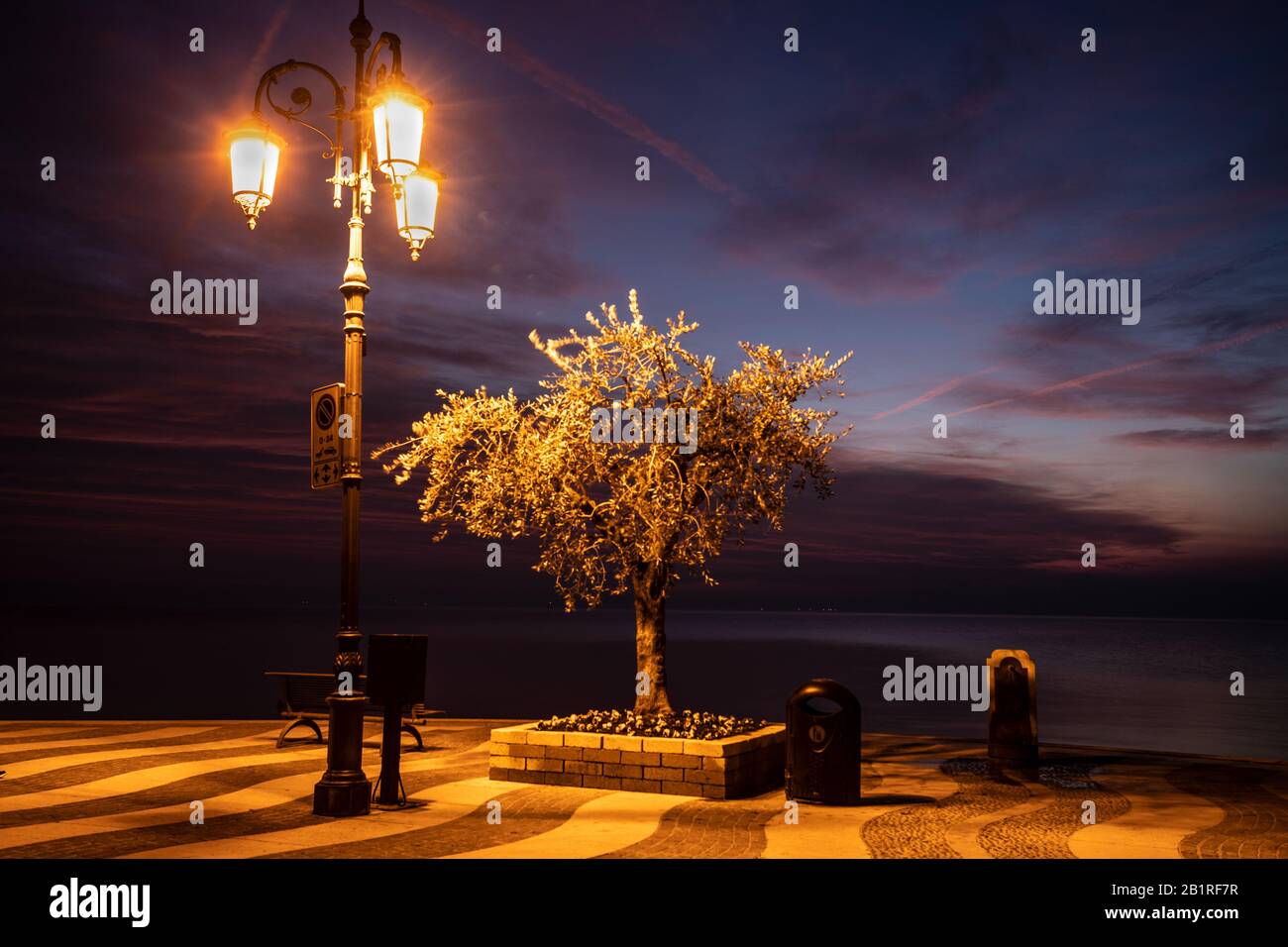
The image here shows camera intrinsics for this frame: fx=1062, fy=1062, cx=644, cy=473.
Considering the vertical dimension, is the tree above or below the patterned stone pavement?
above

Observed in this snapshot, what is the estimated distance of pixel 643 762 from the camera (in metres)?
10.3

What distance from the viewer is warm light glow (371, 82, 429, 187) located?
8.82 meters

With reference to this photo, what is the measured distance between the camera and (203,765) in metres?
11.7

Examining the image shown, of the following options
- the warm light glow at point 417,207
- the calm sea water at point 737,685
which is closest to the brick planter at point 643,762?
the warm light glow at point 417,207

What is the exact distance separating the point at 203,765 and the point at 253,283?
17.5ft

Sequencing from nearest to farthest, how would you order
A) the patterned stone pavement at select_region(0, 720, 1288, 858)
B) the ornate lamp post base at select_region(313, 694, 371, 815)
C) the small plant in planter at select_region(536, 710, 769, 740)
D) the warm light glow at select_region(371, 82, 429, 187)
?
the patterned stone pavement at select_region(0, 720, 1288, 858)
the warm light glow at select_region(371, 82, 429, 187)
the ornate lamp post base at select_region(313, 694, 371, 815)
the small plant in planter at select_region(536, 710, 769, 740)

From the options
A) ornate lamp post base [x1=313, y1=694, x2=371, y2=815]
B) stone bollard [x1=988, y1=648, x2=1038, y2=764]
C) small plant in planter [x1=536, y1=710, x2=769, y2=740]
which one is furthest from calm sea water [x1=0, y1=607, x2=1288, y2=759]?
ornate lamp post base [x1=313, y1=694, x2=371, y2=815]

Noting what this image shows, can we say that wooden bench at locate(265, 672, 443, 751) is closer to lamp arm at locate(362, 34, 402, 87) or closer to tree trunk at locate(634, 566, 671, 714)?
tree trunk at locate(634, 566, 671, 714)

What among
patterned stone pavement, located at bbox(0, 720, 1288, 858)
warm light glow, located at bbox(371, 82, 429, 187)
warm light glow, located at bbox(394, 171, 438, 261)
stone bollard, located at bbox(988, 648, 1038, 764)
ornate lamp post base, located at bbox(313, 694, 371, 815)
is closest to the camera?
patterned stone pavement, located at bbox(0, 720, 1288, 858)

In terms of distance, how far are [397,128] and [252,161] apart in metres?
1.44

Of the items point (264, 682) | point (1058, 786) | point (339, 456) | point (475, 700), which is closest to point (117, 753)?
point (339, 456)

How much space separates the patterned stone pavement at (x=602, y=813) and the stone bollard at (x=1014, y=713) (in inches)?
13.7

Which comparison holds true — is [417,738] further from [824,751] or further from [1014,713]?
[1014,713]

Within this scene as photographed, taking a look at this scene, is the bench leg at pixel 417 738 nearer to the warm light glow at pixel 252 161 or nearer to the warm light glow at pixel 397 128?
the warm light glow at pixel 252 161
